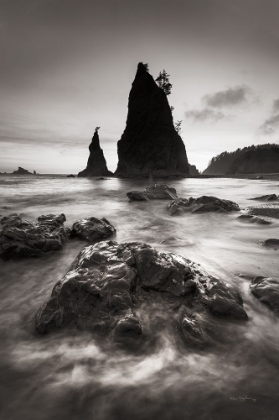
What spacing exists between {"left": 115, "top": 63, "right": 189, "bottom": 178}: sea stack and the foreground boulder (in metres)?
40.0

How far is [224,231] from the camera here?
466 centimetres

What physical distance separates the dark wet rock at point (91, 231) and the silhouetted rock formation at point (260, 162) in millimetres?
71256

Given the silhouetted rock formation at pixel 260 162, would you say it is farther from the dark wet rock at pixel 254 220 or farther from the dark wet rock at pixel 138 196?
the dark wet rock at pixel 254 220

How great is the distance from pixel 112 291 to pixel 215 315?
3.09 ft

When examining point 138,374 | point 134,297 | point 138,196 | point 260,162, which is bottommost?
point 138,374

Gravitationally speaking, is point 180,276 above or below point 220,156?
below

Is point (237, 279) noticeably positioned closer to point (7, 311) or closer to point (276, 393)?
point (276, 393)

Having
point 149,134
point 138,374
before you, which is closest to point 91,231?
point 138,374

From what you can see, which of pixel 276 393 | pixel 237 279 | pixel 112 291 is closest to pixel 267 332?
pixel 276 393

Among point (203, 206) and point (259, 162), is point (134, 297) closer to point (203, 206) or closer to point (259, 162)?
point (203, 206)

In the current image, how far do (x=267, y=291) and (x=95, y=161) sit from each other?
65.8 meters

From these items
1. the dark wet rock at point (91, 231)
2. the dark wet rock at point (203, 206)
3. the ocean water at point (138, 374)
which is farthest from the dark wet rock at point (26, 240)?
the dark wet rock at point (203, 206)

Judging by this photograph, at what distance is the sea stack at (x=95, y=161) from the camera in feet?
206

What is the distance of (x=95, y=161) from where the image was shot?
211 feet
